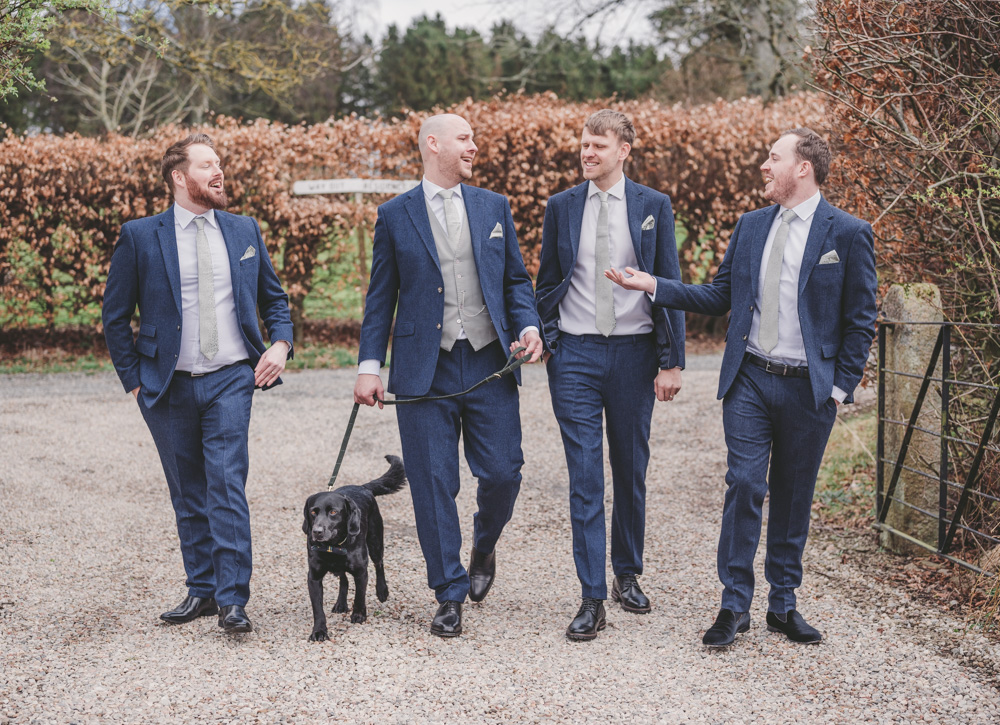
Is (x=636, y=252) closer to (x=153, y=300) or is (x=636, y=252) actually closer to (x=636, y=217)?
(x=636, y=217)

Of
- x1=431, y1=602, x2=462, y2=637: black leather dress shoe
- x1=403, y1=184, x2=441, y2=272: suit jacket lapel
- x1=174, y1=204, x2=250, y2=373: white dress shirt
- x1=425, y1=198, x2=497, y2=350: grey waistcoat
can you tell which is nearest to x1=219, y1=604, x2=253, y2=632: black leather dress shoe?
x1=431, y1=602, x2=462, y2=637: black leather dress shoe

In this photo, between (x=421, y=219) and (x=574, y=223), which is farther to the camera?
(x=574, y=223)

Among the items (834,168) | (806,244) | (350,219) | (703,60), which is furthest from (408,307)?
(703,60)

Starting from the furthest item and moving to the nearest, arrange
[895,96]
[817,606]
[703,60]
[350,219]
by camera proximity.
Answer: [703,60], [350,219], [895,96], [817,606]

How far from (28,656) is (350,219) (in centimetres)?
994

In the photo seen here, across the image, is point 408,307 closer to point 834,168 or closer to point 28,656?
point 28,656

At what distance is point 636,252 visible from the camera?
4.45 meters

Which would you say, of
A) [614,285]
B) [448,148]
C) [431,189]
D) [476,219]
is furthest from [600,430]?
[448,148]

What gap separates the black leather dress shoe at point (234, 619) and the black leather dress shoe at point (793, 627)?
7.59ft

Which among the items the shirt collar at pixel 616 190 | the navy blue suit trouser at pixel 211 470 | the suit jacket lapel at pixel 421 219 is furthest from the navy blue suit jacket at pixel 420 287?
the navy blue suit trouser at pixel 211 470

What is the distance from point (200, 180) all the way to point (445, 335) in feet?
4.27

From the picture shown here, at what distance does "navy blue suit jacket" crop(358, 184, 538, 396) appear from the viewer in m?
4.21

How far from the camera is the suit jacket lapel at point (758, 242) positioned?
163 inches

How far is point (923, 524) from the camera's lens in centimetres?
525
